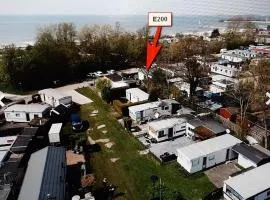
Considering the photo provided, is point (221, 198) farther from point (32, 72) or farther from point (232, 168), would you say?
point (32, 72)

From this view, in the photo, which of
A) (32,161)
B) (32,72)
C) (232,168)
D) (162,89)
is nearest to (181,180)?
(232,168)

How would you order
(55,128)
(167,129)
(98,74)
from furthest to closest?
(98,74), (55,128), (167,129)

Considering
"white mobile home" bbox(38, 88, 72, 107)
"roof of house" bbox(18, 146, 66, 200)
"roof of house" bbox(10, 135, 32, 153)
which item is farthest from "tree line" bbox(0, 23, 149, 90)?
"roof of house" bbox(18, 146, 66, 200)

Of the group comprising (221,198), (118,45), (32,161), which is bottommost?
(221,198)

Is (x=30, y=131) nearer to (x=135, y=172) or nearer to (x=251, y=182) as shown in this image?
(x=135, y=172)

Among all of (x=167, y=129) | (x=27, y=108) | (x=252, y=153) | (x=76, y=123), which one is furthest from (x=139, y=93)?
(x=252, y=153)

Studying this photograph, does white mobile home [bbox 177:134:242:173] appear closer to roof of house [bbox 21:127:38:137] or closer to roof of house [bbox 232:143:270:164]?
roof of house [bbox 232:143:270:164]
